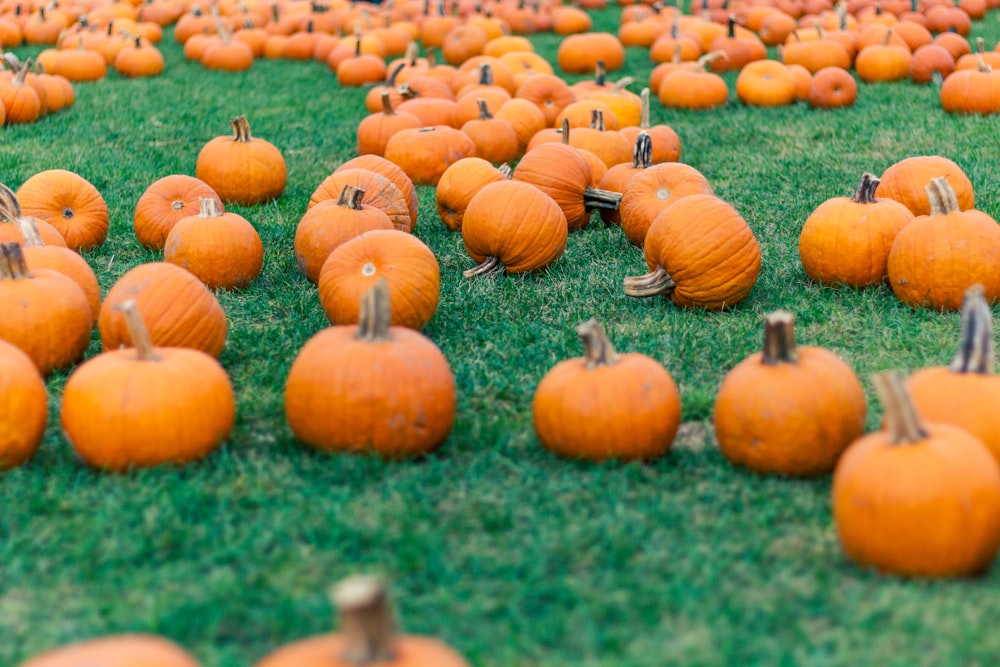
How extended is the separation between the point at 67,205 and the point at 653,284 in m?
3.12

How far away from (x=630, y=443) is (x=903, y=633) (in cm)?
115

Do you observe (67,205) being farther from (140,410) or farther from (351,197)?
(140,410)

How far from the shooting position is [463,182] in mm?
6305

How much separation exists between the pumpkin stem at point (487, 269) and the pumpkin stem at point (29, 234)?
2016mm

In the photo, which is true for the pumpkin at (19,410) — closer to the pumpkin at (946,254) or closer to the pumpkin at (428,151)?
the pumpkin at (946,254)

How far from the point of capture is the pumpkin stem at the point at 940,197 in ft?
16.1

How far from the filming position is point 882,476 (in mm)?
2932

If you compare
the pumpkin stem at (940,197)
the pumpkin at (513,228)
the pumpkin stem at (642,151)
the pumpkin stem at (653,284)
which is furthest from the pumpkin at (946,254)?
the pumpkin stem at (642,151)

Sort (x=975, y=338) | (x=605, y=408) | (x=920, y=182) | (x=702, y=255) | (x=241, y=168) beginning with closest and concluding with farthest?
(x=975, y=338)
(x=605, y=408)
(x=702, y=255)
(x=920, y=182)
(x=241, y=168)

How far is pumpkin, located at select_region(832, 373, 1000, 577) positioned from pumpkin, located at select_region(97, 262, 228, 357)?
2.54 metres

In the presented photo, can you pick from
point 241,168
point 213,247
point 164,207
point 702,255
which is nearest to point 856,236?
point 702,255

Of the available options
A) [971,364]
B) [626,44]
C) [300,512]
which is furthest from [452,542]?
[626,44]

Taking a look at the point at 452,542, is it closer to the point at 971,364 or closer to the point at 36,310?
the point at 971,364

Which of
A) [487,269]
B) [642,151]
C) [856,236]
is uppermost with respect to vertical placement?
[642,151]
